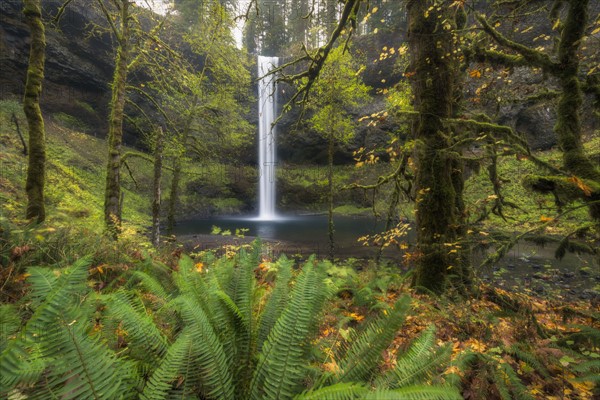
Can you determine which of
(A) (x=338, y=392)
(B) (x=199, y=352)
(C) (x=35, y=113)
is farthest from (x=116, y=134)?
(A) (x=338, y=392)

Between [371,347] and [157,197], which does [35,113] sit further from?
[371,347]

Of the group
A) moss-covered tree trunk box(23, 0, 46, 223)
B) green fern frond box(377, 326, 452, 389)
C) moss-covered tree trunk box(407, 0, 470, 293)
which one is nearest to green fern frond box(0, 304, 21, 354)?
green fern frond box(377, 326, 452, 389)

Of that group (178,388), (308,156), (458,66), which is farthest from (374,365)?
(308,156)

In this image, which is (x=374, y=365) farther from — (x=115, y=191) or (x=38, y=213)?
(x=115, y=191)

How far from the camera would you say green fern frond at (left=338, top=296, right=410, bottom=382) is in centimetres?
144

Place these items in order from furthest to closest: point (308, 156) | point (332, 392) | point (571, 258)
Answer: point (308, 156) → point (571, 258) → point (332, 392)

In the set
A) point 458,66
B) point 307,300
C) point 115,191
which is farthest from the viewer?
point 115,191

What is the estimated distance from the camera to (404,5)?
185 inches

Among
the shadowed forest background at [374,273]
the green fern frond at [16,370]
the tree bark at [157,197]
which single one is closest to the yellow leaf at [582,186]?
the shadowed forest background at [374,273]

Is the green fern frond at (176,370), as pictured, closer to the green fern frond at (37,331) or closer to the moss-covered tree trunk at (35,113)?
the green fern frond at (37,331)

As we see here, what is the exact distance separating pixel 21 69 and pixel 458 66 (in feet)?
94.8

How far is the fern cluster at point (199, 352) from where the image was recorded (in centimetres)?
98

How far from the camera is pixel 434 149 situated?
4.36m

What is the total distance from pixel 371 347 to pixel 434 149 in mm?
3694
